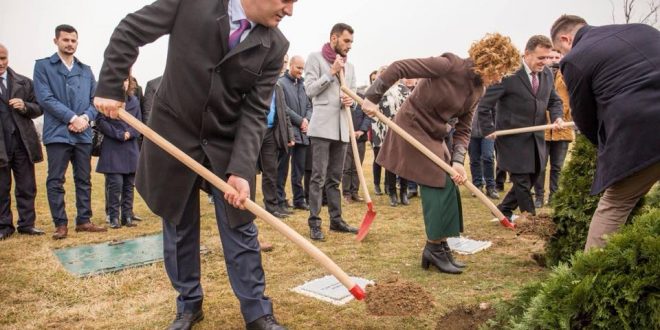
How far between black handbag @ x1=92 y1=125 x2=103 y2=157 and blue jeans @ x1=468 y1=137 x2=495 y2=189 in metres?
6.37

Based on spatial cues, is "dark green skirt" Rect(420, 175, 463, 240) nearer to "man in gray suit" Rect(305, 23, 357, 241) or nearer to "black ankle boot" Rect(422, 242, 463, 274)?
"black ankle boot" Rect(422, 242, 463, 274)

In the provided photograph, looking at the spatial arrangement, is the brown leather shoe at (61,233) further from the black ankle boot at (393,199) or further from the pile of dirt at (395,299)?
the black ankle boot at (393,199)

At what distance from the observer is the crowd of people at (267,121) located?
3.04 meters

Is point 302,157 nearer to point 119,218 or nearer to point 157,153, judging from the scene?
point 119,218

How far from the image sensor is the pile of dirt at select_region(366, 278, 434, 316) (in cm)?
307

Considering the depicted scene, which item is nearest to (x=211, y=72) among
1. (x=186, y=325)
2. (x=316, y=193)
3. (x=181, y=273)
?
(x=181, y=273)

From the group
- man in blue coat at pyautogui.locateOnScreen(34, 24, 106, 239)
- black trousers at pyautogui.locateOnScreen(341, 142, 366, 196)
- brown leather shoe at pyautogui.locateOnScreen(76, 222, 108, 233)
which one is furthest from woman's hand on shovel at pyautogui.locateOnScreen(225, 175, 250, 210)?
black trousers at pyautogui.locateOnScreen(341, 142, 366, 196)

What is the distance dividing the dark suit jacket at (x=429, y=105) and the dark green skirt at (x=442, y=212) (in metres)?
0.09

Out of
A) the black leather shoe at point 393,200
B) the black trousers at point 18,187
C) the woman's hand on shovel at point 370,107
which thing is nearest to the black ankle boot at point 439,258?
the woman's hand on shovel at point 370,107

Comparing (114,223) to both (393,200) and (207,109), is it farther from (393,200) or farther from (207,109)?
(207,109)

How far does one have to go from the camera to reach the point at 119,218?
7.28m

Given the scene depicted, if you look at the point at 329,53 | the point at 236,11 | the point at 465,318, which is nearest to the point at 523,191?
the point at 329,53

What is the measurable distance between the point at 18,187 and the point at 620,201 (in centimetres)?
638

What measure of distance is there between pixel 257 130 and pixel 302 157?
5.58m
